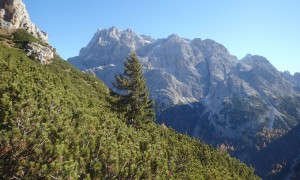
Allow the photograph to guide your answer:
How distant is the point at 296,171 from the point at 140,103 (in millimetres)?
150182

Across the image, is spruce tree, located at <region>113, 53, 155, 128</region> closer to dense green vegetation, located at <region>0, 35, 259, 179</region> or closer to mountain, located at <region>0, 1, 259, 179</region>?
mountain, located at <region>0, 1, 259, 179</region>

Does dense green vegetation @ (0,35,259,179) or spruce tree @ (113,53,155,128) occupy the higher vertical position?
spruce tree @ (113,53,155,128)

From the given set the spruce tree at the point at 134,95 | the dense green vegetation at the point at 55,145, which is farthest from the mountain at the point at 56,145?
the spruce tree at the point at 134,95

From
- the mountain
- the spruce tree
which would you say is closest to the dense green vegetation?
the mountain

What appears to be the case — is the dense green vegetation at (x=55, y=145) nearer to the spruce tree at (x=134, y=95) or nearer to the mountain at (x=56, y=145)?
the mountain at (x=56, y=145)

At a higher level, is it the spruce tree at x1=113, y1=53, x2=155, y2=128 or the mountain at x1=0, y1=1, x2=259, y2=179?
the spruce tree at x1=113, y1=53, x2=155, y2=128

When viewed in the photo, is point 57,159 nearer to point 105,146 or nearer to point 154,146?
point 105,146

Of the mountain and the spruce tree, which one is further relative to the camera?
the spruce tree

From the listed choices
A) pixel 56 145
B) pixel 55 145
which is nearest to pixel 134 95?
pixel 55 145

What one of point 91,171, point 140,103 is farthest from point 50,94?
point 140,103

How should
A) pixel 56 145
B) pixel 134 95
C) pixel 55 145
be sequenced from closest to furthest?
pixel 56 145 < pixel 55 145 < pixel 134 95

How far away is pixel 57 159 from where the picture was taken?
1545 centimetres

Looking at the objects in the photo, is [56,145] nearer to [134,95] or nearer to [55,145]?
[55,145]

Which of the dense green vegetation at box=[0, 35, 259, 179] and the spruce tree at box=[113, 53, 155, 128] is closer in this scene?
the dense green vegetation at box=[0, 35, 259, 179]
